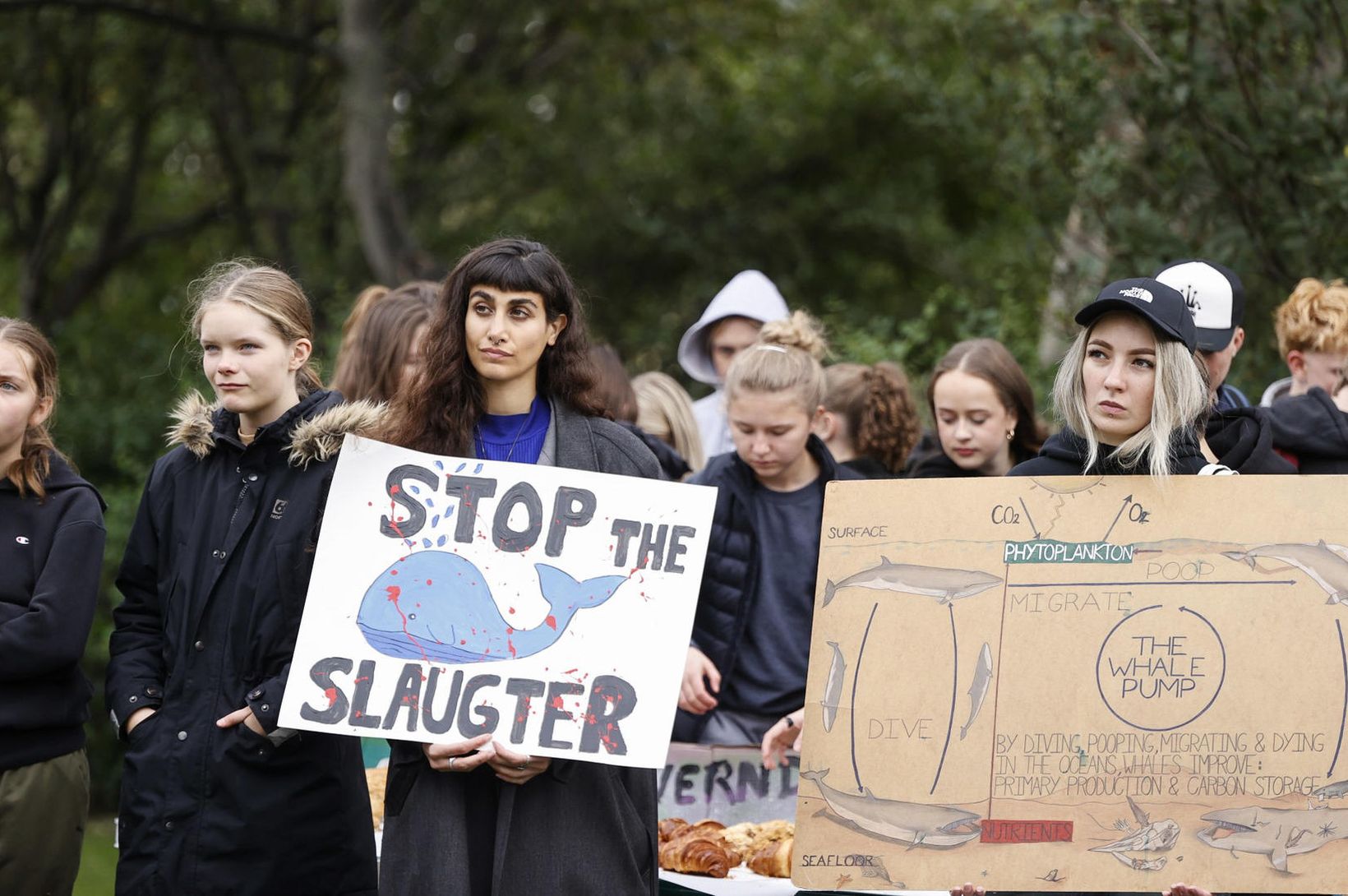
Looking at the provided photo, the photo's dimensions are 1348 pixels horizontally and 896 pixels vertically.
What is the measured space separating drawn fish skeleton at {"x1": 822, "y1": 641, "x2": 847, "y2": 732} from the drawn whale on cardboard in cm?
53

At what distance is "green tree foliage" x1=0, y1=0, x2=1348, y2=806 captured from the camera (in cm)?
1241

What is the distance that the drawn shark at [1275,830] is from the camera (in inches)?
135

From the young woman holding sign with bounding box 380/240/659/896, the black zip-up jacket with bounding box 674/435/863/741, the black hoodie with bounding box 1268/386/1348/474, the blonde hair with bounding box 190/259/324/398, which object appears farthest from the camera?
the black zip-up jacket with bounding box 674/435/863/741

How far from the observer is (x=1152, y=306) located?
3607 millimetres

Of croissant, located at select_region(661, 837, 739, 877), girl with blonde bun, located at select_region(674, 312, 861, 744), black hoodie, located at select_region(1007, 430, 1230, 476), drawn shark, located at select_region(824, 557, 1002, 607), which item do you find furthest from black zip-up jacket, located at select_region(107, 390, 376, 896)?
black hoodie, located at select_region(1007, 430, 1230, 476)

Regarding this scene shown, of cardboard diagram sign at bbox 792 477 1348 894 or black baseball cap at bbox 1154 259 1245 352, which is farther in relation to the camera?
black baseball cap at bbox 1154 259 1245 352

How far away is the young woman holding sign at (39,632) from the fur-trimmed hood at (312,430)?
0.37 m

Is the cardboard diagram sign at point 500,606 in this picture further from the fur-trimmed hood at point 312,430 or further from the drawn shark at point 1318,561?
the drawn shark at point 1318,561

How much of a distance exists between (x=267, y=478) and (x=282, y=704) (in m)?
0.62

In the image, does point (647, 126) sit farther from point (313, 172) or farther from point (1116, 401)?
point (1116, 401)

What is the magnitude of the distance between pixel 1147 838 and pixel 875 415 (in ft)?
9.27

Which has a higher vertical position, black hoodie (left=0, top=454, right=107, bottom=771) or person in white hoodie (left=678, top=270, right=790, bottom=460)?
person in white hoodie (left=678, top=270, right=790, bottom=460)

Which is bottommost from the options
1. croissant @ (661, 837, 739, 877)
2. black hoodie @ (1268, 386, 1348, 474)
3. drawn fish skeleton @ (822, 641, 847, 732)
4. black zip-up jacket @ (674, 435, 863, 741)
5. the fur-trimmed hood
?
croissant @ (661, 837, 739, 877)

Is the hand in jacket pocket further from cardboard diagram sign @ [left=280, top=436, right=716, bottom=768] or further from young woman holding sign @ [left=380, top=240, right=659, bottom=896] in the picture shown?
young woman holding sign @ [left=380, top=240, right=659, bottom=896]
